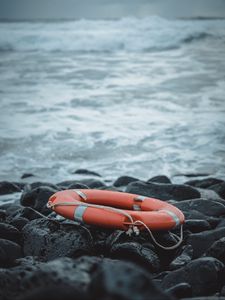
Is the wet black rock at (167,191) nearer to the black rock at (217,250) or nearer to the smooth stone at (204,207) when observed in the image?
the smooth stone at (204,207)

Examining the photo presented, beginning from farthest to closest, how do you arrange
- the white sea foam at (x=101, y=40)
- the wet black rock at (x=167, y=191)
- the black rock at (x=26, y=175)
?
the white sea foam at (x=101, y=40), the black rock at (x=26, y=175), the wet black rock at (x=167, y=191)

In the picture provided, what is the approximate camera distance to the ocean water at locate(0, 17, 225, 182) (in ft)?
20.0

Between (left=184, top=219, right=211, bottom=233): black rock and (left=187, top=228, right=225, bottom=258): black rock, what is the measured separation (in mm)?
190

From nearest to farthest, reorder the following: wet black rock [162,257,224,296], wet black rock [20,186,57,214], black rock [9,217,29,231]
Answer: wet black rock [162,257,224,296] → black rock [9,217,29,231] → wet black rock [20,186,57,214]

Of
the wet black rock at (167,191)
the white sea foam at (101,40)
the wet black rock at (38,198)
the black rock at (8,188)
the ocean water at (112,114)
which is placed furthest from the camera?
the white sea foam at (101,40)

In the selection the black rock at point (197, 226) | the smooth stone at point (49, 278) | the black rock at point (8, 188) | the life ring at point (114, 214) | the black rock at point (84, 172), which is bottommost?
the black rock at point (84, 172)

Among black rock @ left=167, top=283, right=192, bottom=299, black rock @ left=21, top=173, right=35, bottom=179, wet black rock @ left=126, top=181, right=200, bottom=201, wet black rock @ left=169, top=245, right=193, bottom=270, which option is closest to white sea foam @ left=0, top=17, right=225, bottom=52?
black rock @ left=21, top=173, right=35, bottom=179

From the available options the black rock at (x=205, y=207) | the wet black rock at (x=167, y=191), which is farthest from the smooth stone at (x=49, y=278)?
the wet black rock at (x=167, y=191)

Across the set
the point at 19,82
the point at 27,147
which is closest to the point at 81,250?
the point at 27,147

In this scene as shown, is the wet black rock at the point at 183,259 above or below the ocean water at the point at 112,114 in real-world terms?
above

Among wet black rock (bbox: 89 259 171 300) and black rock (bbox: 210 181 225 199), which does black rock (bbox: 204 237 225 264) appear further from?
black rock (bbox: 210 181 225 199)

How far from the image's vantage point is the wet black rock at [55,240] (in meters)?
2.47

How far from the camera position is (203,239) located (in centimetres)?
272

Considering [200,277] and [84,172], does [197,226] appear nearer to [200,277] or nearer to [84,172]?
[200,277]
